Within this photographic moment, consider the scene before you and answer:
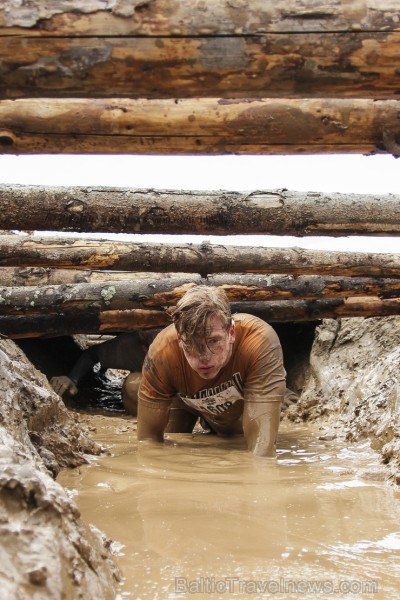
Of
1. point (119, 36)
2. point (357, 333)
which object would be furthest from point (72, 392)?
point (119, 36)

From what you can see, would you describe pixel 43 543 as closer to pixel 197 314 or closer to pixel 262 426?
pixel 197 314

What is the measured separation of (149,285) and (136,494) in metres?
2.89

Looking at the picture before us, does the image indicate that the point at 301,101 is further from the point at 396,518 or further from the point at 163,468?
the point at 163,468

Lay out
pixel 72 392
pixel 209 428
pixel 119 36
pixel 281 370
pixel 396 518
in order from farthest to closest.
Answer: pixel 72 392 < pixel 209 428 < pixel 281 370 < pixel 396 518 < pixel 119 36

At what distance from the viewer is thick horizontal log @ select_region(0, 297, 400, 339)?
605 cm

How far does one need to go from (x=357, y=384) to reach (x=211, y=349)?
2.29 m

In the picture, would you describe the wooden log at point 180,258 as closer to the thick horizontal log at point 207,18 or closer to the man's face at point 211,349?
the man's face at point 211,349

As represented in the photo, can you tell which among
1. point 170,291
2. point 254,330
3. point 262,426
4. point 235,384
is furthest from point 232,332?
point 170,291

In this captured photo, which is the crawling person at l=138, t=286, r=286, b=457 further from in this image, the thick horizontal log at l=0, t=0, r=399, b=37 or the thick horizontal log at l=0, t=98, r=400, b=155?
the thick horizontal log at l=0, t=0, r=399, b=37

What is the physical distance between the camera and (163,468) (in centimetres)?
385

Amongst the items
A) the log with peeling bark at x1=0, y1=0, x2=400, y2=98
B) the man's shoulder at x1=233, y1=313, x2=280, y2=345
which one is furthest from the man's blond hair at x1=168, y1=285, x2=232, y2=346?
the log with peeling bark at x1=0, y1=0, x2=400, y2=98

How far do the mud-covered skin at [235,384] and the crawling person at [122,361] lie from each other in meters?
2.53

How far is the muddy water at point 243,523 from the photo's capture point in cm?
209

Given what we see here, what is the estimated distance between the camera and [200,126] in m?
3.09
